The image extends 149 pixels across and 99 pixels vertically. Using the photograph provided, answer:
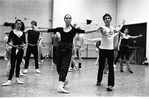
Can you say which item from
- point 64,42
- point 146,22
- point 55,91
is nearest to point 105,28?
point 64,42

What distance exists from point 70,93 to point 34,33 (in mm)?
3877

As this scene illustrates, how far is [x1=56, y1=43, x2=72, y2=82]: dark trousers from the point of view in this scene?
15.4 feet

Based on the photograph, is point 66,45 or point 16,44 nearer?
point 66,45

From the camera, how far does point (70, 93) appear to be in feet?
15.1

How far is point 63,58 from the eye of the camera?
15.7 feet

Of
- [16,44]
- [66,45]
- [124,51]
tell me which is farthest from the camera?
[124,51]

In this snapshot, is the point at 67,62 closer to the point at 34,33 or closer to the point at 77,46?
the point at 34,33

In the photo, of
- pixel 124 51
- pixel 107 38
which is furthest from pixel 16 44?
pixel 124 51

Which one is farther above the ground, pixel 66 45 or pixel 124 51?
pixel 66 45

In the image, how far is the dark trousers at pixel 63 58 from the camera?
4703mm

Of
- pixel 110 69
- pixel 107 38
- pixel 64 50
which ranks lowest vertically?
pixel 110 69

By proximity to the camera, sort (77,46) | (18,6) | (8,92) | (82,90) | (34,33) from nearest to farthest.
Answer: (8,92) < (82,90) < (34,33) < (77,46) < (18,6)

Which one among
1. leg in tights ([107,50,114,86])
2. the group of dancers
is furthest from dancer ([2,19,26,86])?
leg in tights ([107,50,114,86])

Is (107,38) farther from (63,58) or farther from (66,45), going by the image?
(63,58)
